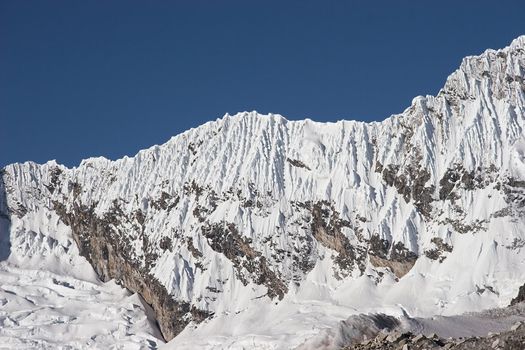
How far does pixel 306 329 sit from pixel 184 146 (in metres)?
57.4

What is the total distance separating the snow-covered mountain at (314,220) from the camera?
400 feet

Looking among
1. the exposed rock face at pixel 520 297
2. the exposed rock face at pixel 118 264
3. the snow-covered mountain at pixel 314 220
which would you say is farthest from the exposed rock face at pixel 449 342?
the exposed rock face at pixel 118 264

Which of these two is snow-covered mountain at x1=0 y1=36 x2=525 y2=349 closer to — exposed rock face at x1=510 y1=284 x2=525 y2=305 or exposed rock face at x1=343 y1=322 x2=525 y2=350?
exposed rock face at x1=510 y1=284 x2=525 y2=305

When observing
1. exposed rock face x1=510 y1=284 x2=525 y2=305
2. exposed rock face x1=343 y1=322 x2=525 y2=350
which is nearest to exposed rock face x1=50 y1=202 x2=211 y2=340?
exposed rock face x1=510 y1=284 x2=525 y2=305

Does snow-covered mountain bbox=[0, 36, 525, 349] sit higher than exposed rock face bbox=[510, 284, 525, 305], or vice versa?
snow-covered mountain bbox=[0, 36, 525, 349]

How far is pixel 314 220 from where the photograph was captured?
455ft

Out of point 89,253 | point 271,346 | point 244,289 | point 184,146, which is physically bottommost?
point 271,346

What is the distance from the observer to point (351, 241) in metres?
133

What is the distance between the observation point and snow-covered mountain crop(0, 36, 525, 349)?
400ft

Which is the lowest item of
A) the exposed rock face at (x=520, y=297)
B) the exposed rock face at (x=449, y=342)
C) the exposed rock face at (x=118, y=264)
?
the exposed rock face at (x=449, y=342)

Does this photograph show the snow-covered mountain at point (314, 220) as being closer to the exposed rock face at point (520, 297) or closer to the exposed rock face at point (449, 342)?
the exposed rock face at point (520, 297)

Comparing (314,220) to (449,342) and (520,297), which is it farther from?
(449,342)

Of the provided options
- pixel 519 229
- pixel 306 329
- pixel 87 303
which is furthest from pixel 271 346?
pixel 87 303

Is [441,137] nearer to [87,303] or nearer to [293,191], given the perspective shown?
[293,191]
